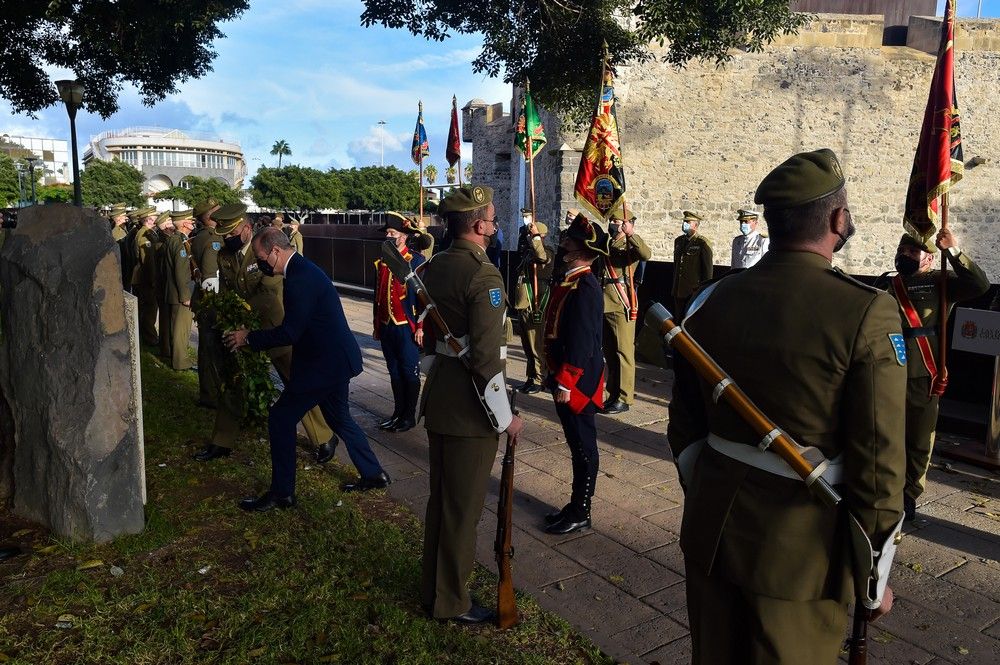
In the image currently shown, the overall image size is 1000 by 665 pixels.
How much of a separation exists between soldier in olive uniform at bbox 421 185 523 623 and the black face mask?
9.95ft

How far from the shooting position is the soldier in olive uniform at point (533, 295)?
29.9ft

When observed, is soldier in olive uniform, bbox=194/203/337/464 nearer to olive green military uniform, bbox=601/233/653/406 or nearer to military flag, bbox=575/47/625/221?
olive green military uniform, bbox=601/233/653/406

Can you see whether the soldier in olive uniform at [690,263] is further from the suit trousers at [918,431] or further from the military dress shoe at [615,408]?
the suit trousers at [918,431]

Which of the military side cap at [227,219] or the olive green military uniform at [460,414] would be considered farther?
the military side cap at [227,219]

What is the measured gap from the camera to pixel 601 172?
8172 mm

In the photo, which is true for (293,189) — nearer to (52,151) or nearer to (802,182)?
(802,182)

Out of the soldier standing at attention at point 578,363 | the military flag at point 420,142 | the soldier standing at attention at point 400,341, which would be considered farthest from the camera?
the military flag at point 420,142

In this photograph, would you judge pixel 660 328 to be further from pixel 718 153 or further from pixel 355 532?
pixel 718 153

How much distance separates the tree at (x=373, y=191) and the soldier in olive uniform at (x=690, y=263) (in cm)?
6320

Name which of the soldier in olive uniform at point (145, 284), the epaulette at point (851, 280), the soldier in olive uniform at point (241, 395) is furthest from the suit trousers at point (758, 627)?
the soldier in olive uniform at point (145, 284)

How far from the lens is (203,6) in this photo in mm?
7094

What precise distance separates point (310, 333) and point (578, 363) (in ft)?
5.62

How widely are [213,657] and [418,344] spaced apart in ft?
14.3

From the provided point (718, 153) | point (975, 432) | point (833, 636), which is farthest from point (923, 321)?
point (718, 153)
